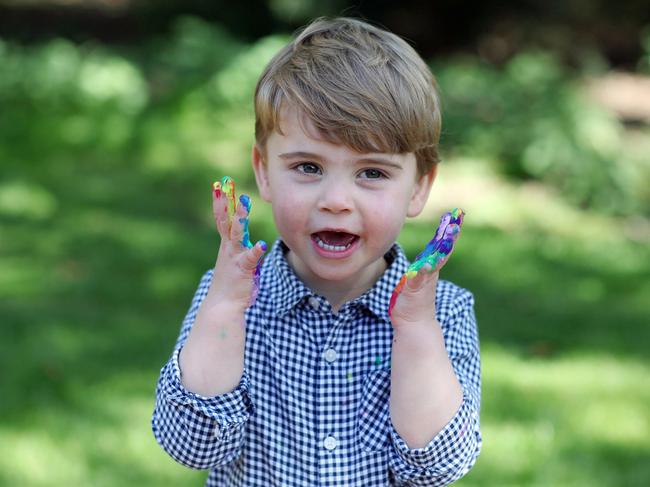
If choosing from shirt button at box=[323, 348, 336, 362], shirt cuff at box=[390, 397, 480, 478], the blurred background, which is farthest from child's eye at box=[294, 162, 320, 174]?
the blurred background

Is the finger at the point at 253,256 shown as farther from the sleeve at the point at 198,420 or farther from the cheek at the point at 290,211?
the sleeve at the point at 198,420

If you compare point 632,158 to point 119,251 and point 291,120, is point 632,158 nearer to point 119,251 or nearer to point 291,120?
point 119,251

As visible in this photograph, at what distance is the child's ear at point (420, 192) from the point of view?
201 centimetres

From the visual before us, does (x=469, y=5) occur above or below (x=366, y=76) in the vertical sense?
above

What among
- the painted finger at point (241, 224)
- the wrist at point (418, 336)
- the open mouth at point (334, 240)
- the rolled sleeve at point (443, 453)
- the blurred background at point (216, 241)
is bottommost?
the rolled sleeve at point (443, 453)

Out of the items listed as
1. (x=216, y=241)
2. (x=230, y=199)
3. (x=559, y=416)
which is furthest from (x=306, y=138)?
(x=216, y=241)

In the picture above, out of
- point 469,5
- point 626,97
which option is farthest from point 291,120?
point 469,5

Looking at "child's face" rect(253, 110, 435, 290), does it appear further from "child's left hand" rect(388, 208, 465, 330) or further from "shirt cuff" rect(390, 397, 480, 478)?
"shirt cuff" rect(390, 397, 480, 478)

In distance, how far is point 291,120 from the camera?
183cm

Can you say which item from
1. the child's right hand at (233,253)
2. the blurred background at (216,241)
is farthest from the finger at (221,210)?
the blurred background at (216,241)

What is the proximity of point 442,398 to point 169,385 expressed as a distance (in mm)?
514

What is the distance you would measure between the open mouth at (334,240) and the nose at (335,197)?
0.07m

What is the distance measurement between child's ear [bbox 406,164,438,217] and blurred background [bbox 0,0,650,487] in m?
1.55

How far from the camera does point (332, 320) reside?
6.42ft
